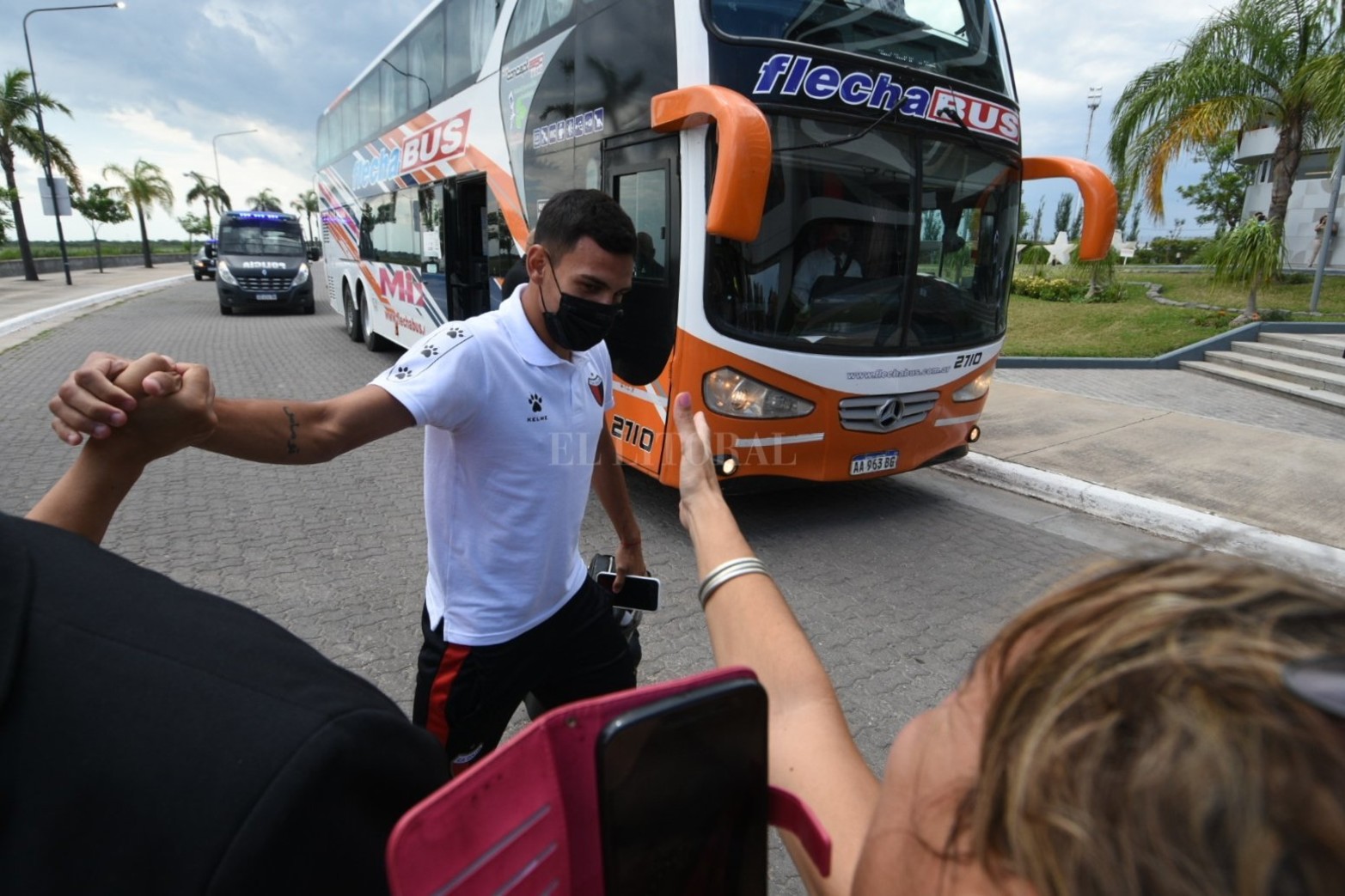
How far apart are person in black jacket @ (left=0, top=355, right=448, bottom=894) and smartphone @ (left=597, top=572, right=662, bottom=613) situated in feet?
5.07

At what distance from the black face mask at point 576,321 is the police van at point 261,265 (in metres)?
19.3

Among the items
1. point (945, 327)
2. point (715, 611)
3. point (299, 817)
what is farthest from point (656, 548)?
point (299, 817)

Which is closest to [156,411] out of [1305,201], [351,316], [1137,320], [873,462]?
[873,462]

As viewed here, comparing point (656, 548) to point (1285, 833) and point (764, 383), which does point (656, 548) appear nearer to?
point (764, 383)

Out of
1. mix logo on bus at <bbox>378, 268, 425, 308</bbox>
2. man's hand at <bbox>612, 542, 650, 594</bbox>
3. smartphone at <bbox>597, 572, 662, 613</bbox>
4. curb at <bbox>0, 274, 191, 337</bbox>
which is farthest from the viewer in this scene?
curb at <bbox>0, 274, 191, 337</bbox>

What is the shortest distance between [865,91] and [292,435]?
4061 millimetres

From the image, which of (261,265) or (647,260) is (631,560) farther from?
(261,265)

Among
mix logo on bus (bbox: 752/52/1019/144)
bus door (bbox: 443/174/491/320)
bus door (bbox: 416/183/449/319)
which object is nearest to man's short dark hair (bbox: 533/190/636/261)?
mix logo on bus (bbox: 752/52/1019/144)

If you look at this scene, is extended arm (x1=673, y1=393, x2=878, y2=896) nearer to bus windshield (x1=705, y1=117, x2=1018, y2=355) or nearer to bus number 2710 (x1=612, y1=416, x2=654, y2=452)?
bus windshield (x1=705, y1=117, x2=1018, y2=355)

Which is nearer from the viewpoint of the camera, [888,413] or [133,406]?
[133,406]

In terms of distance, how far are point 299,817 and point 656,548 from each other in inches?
163

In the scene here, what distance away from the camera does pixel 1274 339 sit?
36.0ft

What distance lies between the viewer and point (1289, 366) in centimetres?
981

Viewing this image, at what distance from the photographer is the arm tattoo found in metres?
1.53
